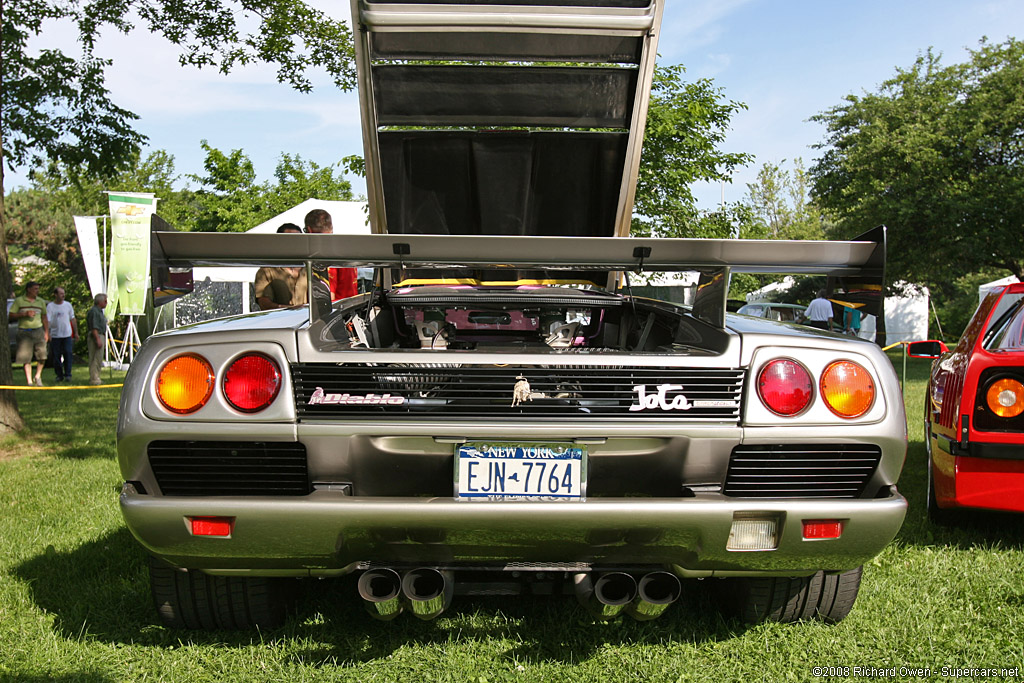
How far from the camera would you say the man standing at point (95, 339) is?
14125 millimetres

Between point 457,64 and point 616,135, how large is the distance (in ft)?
3.28

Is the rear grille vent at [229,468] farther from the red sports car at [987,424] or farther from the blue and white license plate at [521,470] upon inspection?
the red sports car at [987,424]

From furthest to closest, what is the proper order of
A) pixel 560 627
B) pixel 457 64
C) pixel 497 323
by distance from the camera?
pixel 457 64
pixel 497 323
pixel 560 627

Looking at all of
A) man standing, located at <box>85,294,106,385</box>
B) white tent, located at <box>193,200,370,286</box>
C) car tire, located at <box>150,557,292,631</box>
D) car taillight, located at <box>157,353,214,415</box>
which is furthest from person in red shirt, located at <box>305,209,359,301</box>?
white tent, located at <box>193,200,370,286</box>

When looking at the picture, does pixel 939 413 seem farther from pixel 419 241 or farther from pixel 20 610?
pixel 20 610

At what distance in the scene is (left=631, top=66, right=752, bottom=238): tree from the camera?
1403 centimetres

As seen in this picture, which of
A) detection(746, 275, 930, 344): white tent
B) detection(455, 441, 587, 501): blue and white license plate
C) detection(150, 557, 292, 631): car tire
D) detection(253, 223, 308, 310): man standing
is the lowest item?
detection(746, 275, 930, 344): white tent

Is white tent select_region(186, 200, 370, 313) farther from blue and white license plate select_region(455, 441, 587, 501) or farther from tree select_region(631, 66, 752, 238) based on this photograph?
blue and white license plate select_region(455, 441, 587, 501)

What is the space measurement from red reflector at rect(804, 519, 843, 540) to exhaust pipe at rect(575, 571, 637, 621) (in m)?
0.54

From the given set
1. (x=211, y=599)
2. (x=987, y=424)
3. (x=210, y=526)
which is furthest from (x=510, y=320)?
(x=987, y=424)

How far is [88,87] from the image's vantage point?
28.0 feet

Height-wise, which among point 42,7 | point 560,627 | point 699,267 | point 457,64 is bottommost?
point 560,627

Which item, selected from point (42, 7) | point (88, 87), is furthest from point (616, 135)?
point (42, 7)

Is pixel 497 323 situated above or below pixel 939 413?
above
